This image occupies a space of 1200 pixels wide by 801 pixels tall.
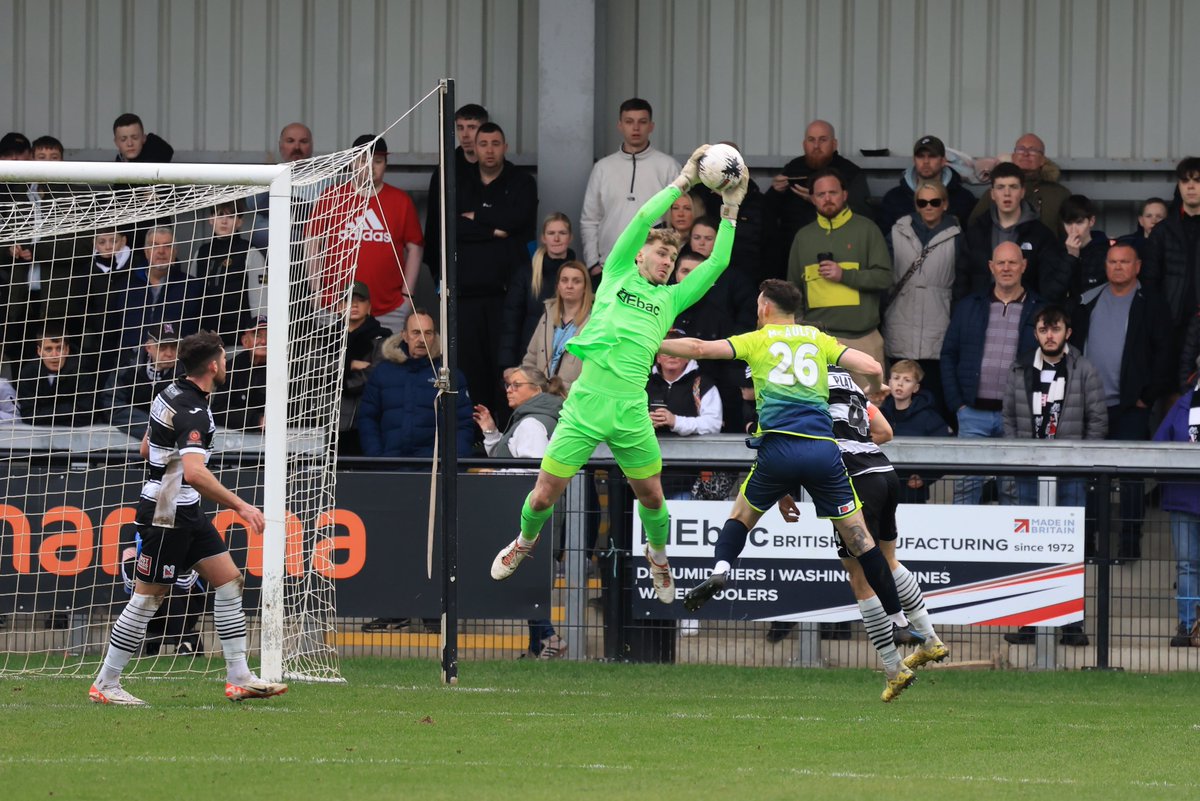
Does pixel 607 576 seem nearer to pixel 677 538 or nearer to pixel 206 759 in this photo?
pixel 677 538

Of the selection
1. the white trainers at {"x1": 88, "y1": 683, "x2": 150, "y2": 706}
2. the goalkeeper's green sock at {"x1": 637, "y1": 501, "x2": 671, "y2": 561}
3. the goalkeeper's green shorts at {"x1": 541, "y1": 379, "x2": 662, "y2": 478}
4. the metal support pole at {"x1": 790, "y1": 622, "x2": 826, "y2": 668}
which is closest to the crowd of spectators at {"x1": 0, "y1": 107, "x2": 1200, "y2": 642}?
the metal support pole at {"x1": 790, "y1": 622, "x2": 826, "y2": 668}

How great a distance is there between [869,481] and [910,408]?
2905mm

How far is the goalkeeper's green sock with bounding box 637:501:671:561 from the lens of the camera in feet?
33.6

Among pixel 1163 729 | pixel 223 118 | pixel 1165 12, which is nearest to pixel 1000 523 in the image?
pixel 1163 729

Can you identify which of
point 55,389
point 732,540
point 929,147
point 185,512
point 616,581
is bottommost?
point 616,581

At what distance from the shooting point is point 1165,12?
640 inches

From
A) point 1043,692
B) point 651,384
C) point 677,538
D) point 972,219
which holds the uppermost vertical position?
point 972,219

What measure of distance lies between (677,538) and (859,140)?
597cm

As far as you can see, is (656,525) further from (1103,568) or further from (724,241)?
(1103,568)

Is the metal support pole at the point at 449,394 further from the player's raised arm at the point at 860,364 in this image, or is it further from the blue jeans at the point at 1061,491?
the blue jeans at the point at 1061,491

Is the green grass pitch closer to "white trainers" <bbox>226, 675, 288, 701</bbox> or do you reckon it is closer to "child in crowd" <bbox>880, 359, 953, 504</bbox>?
"white trainers" <bbox>226, 675, 288, 701</bbox>

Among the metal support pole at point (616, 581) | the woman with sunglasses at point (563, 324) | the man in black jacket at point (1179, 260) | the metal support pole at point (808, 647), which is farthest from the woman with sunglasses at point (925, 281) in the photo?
the metal support pole at point (616, 581)

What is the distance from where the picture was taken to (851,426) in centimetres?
1016

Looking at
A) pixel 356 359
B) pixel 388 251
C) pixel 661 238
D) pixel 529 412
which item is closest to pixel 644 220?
pixel 661 238
